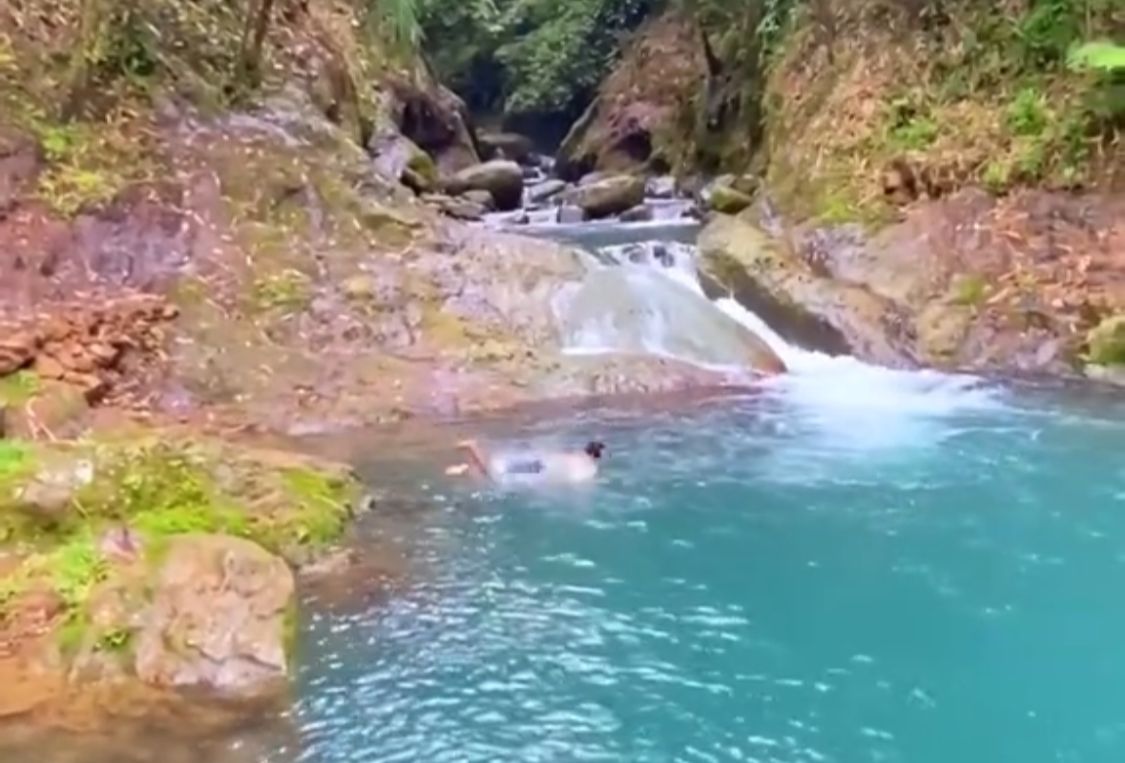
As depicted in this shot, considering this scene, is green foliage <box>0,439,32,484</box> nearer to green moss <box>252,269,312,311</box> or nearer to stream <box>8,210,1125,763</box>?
stream <box>8,210,1125,763</box>

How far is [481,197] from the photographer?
24688 millimetres

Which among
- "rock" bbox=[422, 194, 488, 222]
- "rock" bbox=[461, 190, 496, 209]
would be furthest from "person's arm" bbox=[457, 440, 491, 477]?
"rock" bbox=[461, 190, 496, 209]

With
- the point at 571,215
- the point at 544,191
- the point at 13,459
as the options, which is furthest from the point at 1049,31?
the point at 13,459

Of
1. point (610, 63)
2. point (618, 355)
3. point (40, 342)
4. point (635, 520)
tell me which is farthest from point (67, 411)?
point (610, 63)

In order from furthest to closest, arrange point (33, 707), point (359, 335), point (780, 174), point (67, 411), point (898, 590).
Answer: point (780, 174) → point (359, 335) → point (67, 411) → point (898, 590) → point (33, 707)

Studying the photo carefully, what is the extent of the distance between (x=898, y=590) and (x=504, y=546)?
253 centimetres

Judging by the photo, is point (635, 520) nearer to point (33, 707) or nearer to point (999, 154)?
point (33, 707)

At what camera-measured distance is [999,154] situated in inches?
659

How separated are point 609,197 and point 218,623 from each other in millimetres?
17247

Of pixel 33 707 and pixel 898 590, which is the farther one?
pixel 898 590

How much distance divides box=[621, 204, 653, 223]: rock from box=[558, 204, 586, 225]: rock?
0.69m

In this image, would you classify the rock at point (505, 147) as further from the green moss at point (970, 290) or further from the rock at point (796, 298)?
the green moss at point (970, 290)

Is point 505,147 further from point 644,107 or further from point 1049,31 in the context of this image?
point 1049,31

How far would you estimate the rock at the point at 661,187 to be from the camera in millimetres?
25797
